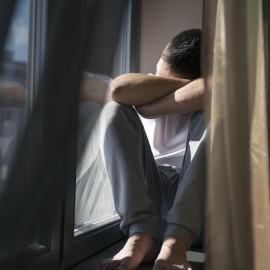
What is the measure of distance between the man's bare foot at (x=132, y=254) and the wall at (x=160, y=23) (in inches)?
39.5

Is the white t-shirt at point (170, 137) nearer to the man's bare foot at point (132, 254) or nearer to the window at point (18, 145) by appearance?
the man's bare foot at point (132, 254)

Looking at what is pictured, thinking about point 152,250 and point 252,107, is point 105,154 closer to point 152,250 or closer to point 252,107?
point 152,250

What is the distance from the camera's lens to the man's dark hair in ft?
4.76

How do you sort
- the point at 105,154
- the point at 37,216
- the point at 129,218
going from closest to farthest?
the point at 37,216
the point at 129,218
the point at 105,154

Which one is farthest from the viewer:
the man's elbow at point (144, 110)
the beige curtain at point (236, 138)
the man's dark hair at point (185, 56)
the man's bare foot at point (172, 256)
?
the man's dark hair at point (185, 56)

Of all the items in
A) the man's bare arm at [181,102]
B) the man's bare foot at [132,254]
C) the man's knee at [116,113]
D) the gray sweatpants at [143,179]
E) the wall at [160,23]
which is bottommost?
the man's bare foot at [132,254]

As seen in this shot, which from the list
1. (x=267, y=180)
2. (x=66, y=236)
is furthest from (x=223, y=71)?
(x=66, y=236)

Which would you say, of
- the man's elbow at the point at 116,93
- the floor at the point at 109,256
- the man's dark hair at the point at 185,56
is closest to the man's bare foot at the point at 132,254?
the floor at the point at 109,256

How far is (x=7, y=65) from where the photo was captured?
0.50 metres

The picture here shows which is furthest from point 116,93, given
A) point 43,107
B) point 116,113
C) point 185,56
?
point 43,107

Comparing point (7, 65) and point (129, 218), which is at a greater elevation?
point (7, 65)

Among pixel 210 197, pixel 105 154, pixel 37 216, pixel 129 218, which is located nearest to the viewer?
pixel 37 216

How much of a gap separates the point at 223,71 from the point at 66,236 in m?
0.71

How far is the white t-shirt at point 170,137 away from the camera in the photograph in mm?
1509
